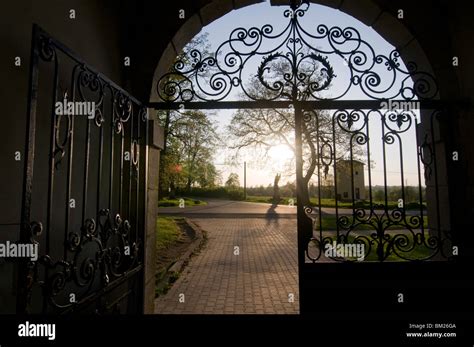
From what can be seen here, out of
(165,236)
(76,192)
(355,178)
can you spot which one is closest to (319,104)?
(76,192)

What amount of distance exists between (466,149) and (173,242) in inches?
392

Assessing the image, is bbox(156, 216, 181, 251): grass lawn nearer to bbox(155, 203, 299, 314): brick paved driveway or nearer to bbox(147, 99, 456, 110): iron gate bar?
bbox(155, 203, 299, 314): brick paved driveway

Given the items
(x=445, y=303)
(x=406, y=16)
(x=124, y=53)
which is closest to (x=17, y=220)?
(x=124, y=53)

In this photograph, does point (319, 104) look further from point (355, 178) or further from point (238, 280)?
point (238, 280)

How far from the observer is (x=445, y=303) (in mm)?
2717

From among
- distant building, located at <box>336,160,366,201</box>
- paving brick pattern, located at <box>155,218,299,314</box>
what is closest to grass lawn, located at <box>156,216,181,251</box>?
paving brick pattern, located at <box>155,218,299,314</box>

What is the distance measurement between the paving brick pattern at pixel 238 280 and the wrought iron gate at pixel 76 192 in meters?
2.69

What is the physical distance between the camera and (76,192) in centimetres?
235

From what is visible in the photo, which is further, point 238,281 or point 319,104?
point 238,281

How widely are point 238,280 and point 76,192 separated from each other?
17.1ft

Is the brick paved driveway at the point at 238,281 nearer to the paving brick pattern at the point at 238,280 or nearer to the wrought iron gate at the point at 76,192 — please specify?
the paving brick pattern at the point at 238,280

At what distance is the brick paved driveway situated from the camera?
529cm

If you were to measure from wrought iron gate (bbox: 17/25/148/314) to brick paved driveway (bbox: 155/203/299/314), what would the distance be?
2.66 metres

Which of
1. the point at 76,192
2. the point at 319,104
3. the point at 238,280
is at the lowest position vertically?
the point at 238,280
